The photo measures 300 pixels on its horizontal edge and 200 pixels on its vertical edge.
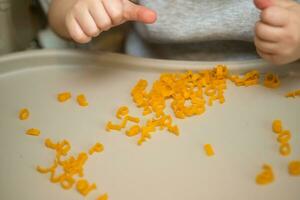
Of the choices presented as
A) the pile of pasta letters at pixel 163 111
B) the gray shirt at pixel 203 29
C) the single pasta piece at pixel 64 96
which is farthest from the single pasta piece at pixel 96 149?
the gray shirt at pixel 203 29

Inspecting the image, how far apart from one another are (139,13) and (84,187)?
0.24 meters

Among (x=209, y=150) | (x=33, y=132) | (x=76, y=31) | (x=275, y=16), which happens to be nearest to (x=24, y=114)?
(x=33, y=132)

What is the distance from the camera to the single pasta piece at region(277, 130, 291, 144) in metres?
0.59

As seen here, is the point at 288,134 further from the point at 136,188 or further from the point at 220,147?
the point at 136,188

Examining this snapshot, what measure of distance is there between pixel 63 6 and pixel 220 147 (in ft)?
1.19

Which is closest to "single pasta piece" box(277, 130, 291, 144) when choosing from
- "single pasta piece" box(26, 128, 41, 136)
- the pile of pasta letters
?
the pile of pasta letters

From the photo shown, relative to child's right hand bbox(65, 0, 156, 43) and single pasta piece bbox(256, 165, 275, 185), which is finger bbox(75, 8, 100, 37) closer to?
child's right hand bbox(65, 0, 156, 43)

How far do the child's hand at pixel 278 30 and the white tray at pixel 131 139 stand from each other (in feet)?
0.22

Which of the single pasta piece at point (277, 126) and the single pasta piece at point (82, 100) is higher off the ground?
the single pasta piece at point (277, 126)

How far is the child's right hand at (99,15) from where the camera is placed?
2.00 ft

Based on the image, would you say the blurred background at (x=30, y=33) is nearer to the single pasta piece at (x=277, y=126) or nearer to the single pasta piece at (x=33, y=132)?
the single pasta piece at (x=33, y=132)

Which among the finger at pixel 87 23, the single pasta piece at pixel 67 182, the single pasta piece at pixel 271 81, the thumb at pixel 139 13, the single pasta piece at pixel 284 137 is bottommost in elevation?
the single pasta piece at pixel 67 182

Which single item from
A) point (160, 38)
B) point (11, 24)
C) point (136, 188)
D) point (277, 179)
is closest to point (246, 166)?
point (277, 179)

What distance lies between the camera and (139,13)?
0.60 metres
